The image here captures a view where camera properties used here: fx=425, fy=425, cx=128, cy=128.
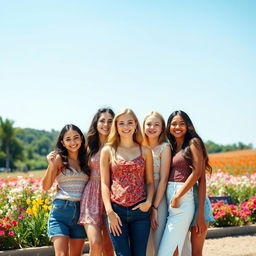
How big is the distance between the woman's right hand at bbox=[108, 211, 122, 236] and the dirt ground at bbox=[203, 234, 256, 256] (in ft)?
9.87

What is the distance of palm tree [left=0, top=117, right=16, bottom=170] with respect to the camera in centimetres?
5506

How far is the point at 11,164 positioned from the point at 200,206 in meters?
54.1

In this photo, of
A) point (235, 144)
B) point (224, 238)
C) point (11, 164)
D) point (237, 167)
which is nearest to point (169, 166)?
point (224, 238)

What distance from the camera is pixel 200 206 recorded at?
4590 millimetres

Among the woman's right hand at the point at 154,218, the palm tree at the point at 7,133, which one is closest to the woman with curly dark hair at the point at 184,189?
the woman's right hand at the point at 154,218

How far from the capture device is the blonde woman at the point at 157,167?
4.45m

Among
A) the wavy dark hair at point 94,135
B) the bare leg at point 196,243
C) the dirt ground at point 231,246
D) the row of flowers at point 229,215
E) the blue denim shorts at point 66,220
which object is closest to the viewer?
the blue denim shorts at point 66,220

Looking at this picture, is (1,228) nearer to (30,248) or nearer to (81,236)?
(30,248)

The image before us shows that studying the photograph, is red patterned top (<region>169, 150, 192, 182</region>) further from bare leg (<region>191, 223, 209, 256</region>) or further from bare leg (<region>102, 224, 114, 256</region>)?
bare leg (<region>102, 224, 114, 256</region>)

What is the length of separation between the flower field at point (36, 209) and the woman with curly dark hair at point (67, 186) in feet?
6.69

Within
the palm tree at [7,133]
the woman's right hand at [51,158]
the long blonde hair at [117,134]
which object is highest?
the palm tree at [7,133]

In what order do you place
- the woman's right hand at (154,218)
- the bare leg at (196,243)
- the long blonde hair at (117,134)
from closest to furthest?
1. the woman's right hand at (154,218)
2. the long blonde hair at (117,134)
3. the bare leg at (196,243)

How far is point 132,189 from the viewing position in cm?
426

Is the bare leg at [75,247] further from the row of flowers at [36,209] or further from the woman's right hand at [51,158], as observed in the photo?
the row of flowers at [36,209]
